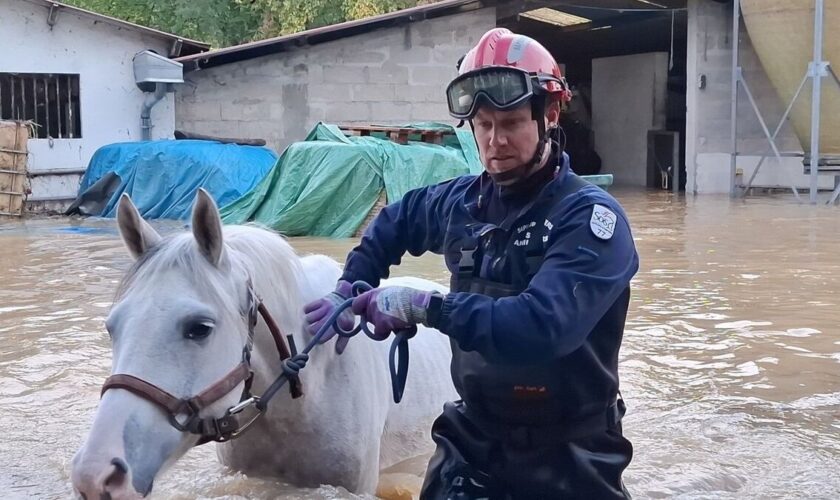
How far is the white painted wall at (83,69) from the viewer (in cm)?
1662

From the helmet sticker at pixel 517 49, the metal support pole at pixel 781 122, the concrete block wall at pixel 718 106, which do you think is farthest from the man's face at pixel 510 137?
the concrete block wall at pixel 718 106

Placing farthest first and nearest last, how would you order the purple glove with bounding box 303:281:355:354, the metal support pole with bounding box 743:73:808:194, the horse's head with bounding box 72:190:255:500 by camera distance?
the metal support pole with bounding box 743:73:808:194
the purple glove with bounding box 303:281:355:354
the horse's head with bounding box 72:190:255:500

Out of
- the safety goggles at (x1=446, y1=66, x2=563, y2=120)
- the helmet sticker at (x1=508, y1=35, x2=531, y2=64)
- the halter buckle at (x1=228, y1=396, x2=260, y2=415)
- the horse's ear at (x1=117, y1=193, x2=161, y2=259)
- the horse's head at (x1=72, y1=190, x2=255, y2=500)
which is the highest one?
the helmet sticker at (x1=508, y1=35, x2=531, y2=64)

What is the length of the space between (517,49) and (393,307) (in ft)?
2.36

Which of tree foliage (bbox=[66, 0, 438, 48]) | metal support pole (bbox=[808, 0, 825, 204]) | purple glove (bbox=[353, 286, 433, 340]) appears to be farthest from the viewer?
tree foliage (bbox=[66, 0, 438, 48])

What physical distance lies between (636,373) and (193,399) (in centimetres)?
385

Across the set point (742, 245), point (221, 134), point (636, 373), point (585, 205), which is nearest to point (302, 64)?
point (221, 134)

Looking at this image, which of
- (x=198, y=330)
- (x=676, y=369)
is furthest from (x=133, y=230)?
(x=676, y=369)

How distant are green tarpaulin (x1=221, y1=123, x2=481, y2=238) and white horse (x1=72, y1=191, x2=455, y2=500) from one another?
9.31 meters

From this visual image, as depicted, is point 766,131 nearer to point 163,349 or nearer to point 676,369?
point 676,369

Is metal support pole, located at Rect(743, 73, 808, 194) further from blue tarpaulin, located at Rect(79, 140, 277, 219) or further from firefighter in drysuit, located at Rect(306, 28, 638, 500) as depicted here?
firefighter in drysuit, located at Rect(306, 28, 638, 500)

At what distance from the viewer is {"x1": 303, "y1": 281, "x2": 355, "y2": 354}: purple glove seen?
2.98m

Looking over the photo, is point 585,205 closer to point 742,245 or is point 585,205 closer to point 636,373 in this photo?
point 636,373

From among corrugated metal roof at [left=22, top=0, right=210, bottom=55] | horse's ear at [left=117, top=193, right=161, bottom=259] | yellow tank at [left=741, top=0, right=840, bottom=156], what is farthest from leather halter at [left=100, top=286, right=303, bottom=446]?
A: yellow tank at [left=741, top=0, right=840, bottom=156]
